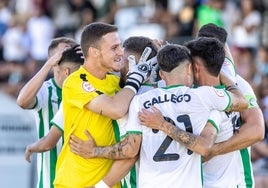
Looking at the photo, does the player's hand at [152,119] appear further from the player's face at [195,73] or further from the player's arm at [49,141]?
the player's arm at [49,141]

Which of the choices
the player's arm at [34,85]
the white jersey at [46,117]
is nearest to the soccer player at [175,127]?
the player's arm at [34,85]

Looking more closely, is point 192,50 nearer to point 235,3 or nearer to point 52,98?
point 52,98

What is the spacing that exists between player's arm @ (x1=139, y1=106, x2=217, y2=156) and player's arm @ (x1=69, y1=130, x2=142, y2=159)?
191mm

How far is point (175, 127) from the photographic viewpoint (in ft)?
27.2

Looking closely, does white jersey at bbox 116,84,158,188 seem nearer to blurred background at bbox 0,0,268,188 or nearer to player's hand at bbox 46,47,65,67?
player's hand at bbox 46,47,65,67

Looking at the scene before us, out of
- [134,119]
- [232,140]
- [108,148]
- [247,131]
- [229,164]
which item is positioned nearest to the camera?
[134,119]

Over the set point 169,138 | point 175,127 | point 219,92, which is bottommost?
point 169,138

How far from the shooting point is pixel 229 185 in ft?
29.3

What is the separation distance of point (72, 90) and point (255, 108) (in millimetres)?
1651

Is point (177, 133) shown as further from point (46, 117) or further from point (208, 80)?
point (46, 117)

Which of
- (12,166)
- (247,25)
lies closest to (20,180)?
(12,166)

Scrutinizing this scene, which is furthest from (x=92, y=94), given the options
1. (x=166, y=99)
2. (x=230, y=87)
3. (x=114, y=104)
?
(x=230, y=87)

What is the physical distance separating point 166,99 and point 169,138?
32 cm

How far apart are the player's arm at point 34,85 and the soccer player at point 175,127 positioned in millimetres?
1524
